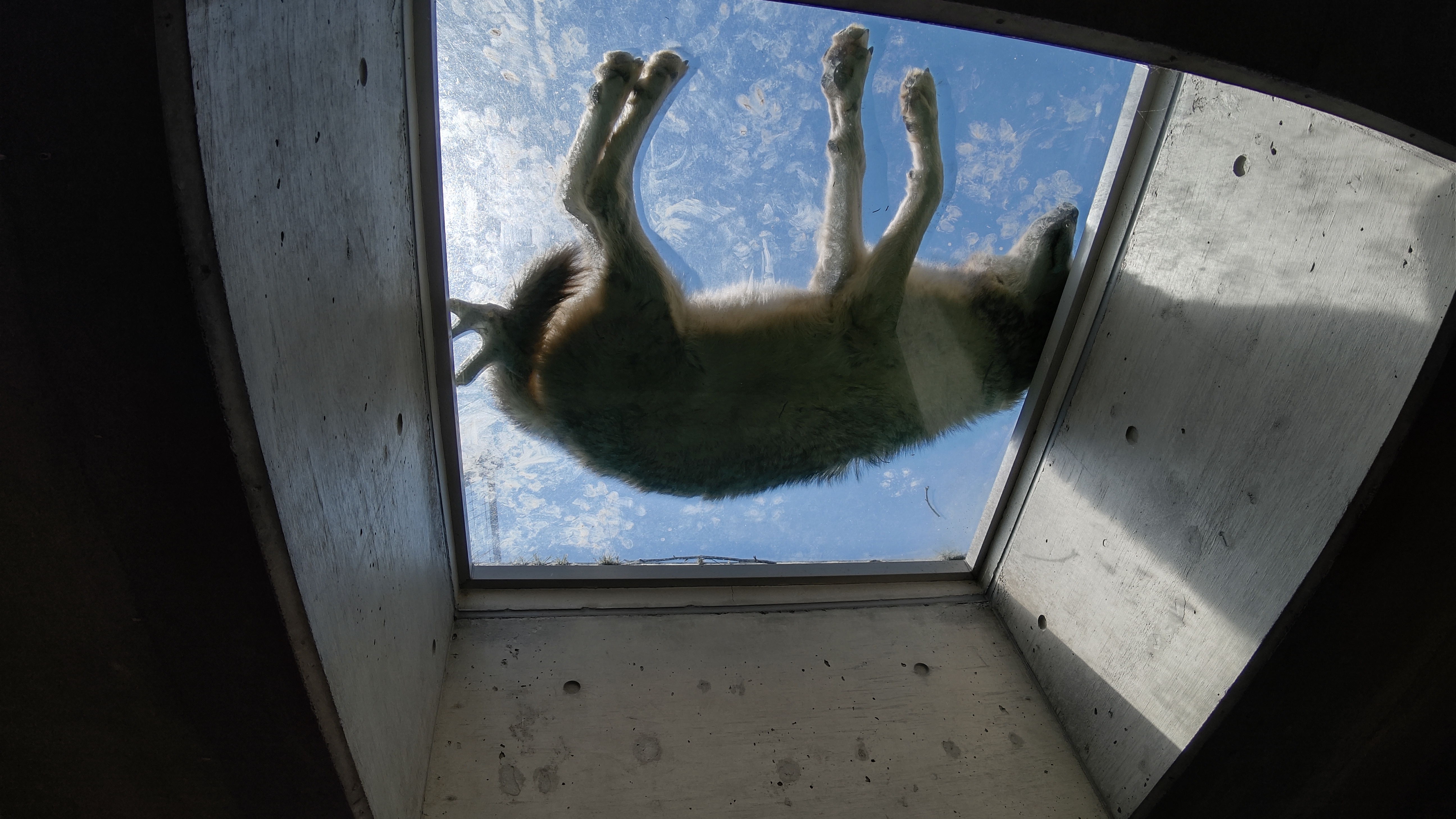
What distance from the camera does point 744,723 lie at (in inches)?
89.6

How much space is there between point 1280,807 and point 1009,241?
1.82 metres

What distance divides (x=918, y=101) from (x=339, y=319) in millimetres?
1771

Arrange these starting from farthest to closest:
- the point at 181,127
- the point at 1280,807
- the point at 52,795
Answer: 1. the point at 1280,807
2. the point at 52,795
3. the point at 181,127

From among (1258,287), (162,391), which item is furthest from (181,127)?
(1258,287)

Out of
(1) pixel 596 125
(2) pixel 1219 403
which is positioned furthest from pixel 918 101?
(2) pixel 1219 403

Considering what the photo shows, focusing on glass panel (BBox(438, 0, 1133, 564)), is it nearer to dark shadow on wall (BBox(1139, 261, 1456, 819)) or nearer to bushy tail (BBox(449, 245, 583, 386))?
bushy tail (BBox(449, 245, 583, 386))

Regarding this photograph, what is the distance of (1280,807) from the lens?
1896 mm

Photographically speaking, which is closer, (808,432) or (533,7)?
(533,7)

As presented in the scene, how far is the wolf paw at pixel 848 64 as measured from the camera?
1967 mm

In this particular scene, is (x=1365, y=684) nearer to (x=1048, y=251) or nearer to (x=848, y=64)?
(x=1048, y=251)

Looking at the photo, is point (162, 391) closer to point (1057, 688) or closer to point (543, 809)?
point (543, 809)

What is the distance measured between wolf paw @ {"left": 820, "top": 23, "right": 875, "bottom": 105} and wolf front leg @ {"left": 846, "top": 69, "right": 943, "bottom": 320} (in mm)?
252

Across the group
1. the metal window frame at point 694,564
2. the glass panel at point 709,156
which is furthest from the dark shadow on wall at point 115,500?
the glass panel at point 709,156

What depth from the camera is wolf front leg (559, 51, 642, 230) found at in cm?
197
